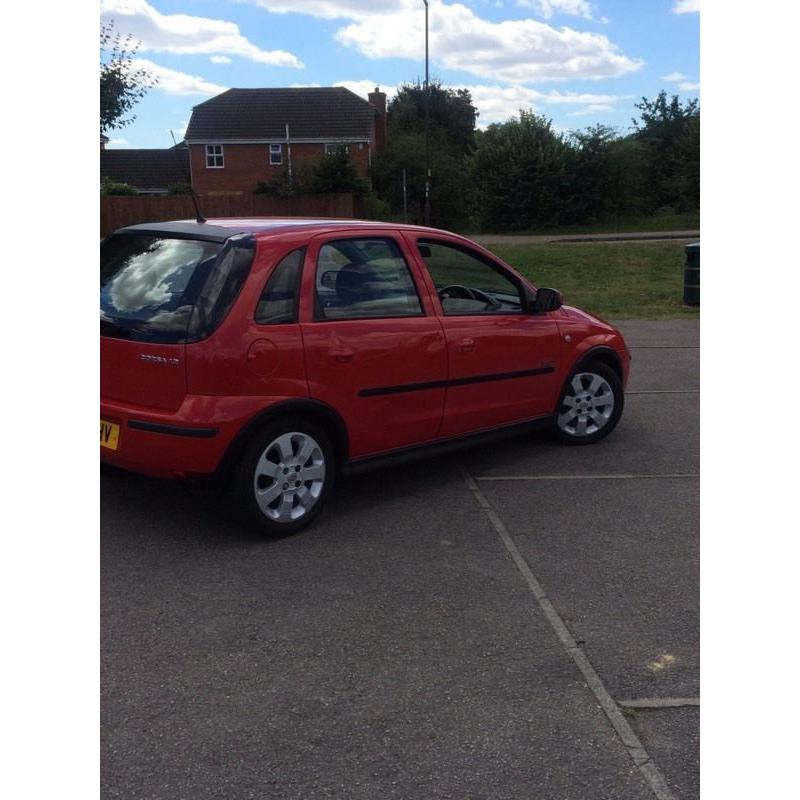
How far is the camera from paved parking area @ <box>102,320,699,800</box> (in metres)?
3.13

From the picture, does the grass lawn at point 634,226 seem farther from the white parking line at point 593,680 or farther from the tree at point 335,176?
the white parking line at point 593,680

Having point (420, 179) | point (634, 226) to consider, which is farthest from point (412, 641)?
point (420, 179)

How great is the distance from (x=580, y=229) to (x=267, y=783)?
35048mm

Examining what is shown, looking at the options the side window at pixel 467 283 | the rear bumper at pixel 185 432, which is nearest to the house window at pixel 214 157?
the side window at pixel 467 283

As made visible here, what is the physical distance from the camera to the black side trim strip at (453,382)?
552 cm

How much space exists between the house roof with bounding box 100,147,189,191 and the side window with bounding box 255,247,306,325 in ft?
207

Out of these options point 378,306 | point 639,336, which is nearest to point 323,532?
point 378,306

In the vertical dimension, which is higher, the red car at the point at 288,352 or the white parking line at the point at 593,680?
the red car at the point at 288,352

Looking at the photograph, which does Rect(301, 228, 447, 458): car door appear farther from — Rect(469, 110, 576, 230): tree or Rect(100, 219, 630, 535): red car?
Rect(469, 110, 576, 230): tree

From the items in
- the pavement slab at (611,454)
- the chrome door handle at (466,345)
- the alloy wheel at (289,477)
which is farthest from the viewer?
the pavement slab at (611,454)

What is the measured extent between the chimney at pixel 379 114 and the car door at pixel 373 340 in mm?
56917

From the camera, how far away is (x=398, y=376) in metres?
5.61

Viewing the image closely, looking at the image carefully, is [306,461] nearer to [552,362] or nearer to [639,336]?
[552,362]

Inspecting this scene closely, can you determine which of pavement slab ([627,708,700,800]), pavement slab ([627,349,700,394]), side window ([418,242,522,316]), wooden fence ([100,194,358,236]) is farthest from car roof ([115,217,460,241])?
wooden fence ([100,194,358,236])
